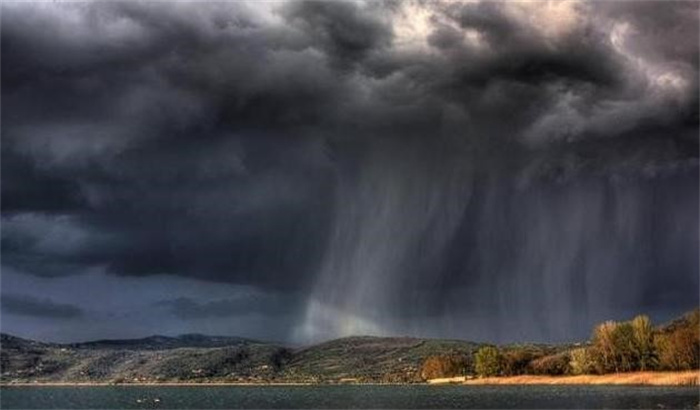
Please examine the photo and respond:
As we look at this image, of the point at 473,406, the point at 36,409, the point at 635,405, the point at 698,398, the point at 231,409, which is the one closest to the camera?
the point at 635,405

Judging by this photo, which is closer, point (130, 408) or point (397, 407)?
point (397, 407)

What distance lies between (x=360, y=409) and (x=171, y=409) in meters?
48.7

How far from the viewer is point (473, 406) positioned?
145250mm

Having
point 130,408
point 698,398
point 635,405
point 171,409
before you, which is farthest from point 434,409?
point 130,408

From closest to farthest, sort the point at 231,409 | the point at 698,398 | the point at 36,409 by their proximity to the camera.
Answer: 1. the point at 698,398
2. the point at 231,409
3. the point at 36,409

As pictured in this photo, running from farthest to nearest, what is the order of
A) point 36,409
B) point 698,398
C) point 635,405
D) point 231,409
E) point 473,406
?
1. point 36,409
2. point 231,409
3. point 473,406
4. point 698,398
5. point 635,405

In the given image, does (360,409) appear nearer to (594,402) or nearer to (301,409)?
(301,409)

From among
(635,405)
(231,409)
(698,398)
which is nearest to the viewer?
(635,405)

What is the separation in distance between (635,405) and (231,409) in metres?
78.5

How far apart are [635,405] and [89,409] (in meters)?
114

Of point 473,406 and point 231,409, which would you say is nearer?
point 473,406

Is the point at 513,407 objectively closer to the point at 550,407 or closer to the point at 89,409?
the point at 550,407

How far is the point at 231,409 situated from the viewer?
16438 centimetres

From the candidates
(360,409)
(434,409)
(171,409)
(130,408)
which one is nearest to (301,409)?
(360,409)
